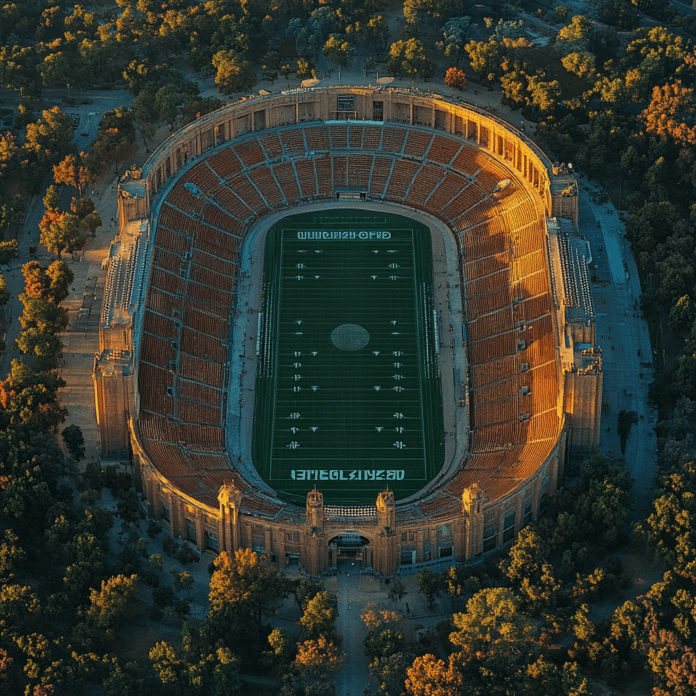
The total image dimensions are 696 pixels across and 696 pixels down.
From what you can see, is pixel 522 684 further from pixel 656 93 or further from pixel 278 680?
pixel 656 93

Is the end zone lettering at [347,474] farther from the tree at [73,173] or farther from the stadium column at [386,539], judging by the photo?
the tree at [73,173]

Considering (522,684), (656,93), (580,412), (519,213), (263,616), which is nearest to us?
(522,684)

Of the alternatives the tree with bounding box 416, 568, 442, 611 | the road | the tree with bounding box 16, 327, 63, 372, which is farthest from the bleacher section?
the tree with bounding box 16, 327, 63, 372

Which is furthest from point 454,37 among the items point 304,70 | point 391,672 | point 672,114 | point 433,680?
point 433,680

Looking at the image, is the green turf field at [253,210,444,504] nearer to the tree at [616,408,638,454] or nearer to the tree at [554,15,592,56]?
the tree at [616,408,638,454]

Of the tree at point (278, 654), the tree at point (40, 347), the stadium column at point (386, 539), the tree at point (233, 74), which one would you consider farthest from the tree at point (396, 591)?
the tree at point (233, 74)

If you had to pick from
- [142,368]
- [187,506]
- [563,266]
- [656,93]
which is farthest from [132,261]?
[656,93]
